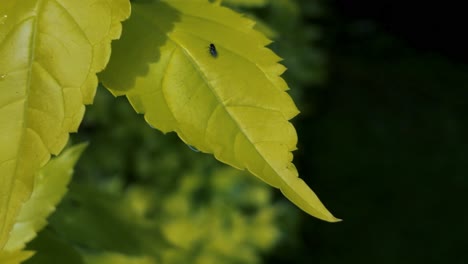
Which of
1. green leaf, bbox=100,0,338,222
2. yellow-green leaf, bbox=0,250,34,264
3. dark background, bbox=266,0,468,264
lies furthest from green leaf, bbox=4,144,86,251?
dark background, bbox=266,0,468,264

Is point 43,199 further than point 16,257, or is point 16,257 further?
point 43,199

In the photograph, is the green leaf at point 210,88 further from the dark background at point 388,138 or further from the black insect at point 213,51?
the dark background at point 388,138

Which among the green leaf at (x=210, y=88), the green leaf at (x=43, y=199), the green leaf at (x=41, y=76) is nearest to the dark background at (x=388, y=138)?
the green leaf at (x=43, y=199)

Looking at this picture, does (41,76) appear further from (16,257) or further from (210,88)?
(16,257)

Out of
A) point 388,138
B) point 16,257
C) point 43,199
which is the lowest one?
point 388,138

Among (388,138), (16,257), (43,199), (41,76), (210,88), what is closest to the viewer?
(41,76)

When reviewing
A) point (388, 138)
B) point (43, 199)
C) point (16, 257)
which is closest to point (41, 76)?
Result: point (16, 257)

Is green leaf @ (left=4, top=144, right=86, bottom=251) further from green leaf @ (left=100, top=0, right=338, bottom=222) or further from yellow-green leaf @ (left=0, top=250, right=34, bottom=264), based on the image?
green leaf @ (left=100, top=0, right=338, bottom=222)
